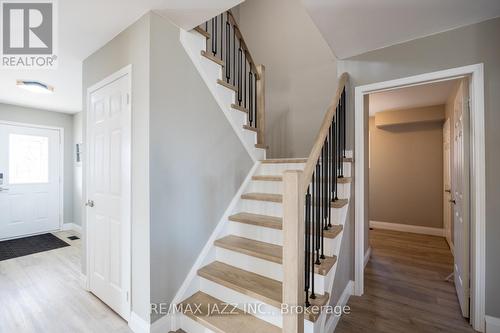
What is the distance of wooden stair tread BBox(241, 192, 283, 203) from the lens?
223 cm

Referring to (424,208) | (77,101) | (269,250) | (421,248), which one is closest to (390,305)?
(269,250)

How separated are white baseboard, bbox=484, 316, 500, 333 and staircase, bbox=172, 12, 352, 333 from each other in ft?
4.05

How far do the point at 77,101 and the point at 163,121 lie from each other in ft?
10.5

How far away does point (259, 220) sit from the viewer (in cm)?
217

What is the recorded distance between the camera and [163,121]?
1803 mm

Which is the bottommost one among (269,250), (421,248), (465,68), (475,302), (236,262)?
(421,248)

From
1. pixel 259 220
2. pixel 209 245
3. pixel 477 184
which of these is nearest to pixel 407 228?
pixel 477 184

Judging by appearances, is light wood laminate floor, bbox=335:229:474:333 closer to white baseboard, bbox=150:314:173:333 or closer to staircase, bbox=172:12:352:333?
staircase, bbox=172:12:352:333

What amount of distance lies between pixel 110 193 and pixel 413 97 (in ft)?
15.3

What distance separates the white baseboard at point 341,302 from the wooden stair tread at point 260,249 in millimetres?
452

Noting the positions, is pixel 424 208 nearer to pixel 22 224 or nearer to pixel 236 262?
A: pixel 236 262

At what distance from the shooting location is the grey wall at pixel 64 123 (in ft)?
13.5
